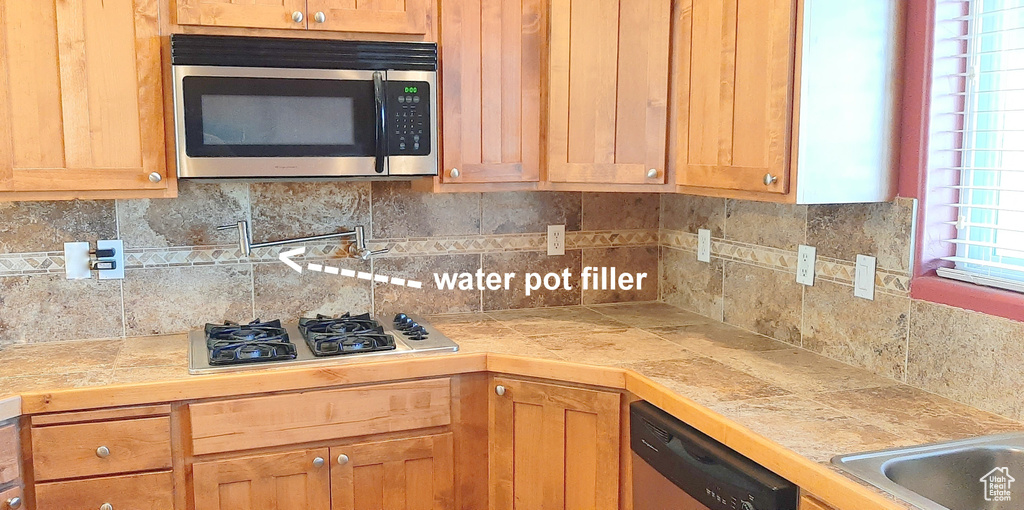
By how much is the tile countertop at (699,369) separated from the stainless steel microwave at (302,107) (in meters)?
0.55

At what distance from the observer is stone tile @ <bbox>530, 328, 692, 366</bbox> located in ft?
7.48

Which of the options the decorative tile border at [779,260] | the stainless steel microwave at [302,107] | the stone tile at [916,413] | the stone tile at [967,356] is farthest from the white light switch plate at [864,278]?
the stainless steel microwave at [302,107]

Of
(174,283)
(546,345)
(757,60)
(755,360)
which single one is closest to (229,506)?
(174,283)

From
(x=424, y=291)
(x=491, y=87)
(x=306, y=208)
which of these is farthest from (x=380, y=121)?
(x=424, y=291)

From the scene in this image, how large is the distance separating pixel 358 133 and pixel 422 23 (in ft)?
1.21

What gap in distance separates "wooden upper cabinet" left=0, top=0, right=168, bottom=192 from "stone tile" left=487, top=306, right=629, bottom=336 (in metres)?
1.16

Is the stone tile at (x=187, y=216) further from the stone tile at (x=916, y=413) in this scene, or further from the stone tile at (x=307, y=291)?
the stone tile at (x=916, y=413)

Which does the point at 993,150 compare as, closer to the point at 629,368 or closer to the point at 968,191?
the point at 968,191

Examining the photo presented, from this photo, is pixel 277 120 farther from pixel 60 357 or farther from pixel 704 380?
pixel 704 380

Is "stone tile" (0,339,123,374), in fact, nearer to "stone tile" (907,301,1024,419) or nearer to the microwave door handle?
the microwave door handle

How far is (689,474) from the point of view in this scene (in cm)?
183

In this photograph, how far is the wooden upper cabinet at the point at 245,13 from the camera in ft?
7.20

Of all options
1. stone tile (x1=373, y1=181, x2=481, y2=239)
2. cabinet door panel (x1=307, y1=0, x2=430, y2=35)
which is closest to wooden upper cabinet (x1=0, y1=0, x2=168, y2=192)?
cabinet door panel (x1=307, y1=0, x2=430, y2=35)

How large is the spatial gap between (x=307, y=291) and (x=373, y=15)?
0.92m
